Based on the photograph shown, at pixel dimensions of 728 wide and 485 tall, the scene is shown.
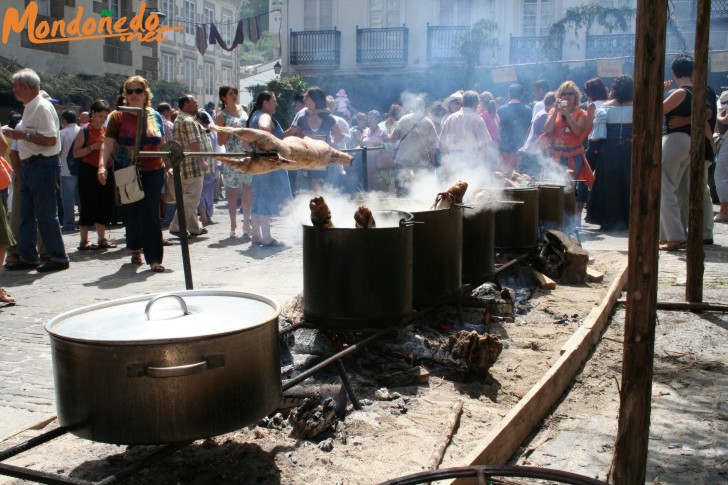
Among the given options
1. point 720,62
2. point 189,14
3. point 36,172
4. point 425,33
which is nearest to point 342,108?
point 720,62

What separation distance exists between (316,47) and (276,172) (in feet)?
80.1

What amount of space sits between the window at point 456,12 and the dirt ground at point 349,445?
66.9 feet

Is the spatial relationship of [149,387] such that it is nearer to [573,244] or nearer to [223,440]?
[223,440]

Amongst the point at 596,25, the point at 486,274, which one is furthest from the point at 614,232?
the point at 596,25

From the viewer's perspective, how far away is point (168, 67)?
129 ft

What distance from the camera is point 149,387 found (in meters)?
2.72

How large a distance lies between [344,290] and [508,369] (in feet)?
4.43

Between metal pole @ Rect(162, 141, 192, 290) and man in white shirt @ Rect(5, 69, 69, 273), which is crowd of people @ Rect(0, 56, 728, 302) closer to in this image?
man in white shirt @ Rect(5, 69, 69, 273)

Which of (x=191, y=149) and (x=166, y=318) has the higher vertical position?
(x=191, y=149)

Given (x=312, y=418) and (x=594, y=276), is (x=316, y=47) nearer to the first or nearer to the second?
(x=594, y=276)

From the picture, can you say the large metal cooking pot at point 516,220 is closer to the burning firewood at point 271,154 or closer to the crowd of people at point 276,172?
the crowd of people at point 276,172

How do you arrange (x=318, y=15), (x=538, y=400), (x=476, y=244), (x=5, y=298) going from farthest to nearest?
(x=318, y=15) < (x=5, y=298) < (x=476, y=244) < (x=538, y=400)

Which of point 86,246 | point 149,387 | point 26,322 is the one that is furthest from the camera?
point 86,246

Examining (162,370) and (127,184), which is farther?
(127,184)
